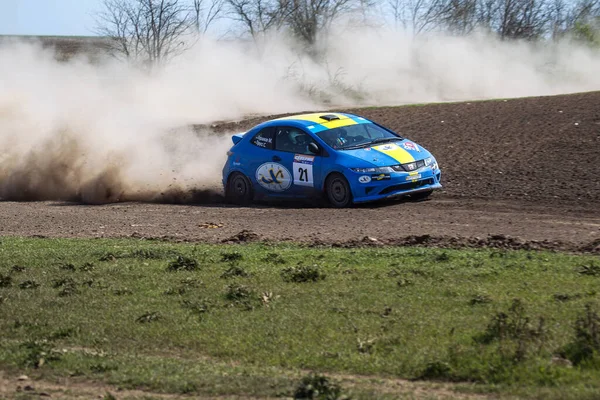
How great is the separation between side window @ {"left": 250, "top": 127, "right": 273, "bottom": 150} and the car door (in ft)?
0.38

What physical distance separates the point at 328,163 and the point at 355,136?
885 millimetres

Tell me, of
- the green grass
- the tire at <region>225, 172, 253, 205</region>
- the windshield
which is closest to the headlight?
the windshield

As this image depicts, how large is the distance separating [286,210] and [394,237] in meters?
3.43

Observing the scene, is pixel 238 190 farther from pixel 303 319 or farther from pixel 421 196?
pixel 303 319

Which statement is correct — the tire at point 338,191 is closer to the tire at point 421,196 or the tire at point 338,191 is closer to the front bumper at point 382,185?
the front bumper at point 382,185

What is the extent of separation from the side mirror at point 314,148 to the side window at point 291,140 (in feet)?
0.20

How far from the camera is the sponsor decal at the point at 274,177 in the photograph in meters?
14.9

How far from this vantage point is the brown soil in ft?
37.3

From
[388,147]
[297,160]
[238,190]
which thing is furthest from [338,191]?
[238,190]

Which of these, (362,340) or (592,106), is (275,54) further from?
(362,340)

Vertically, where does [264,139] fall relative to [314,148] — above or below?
above

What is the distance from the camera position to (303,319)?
728cm

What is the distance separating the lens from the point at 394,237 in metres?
11.2

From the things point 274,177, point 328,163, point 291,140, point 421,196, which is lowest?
point 421,196
